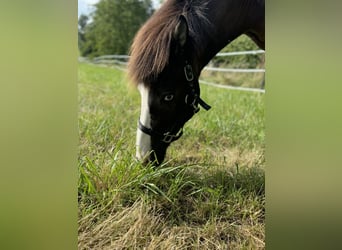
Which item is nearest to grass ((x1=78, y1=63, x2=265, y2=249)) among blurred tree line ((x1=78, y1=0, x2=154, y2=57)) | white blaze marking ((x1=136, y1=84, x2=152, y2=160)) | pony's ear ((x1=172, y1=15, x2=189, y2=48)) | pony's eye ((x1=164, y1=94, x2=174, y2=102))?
white blaze marking ((x1=136, y1=84, x2=152, y2=160))

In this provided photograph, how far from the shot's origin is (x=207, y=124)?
1658 millimetres

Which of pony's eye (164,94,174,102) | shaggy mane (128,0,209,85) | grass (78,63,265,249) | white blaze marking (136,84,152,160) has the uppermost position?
shaggy mane (128,0,209,85)

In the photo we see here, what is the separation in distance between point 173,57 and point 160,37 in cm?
8

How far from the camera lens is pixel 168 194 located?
99cm

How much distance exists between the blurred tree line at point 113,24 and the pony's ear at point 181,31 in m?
1.16

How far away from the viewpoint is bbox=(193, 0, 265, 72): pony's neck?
120cm

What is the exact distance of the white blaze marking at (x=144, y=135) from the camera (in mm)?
1061

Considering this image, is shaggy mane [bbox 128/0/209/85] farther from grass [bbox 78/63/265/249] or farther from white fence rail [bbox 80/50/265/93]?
white fence rail [bbox 80/50/265/93]

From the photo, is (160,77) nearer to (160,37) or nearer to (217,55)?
(160,37)
